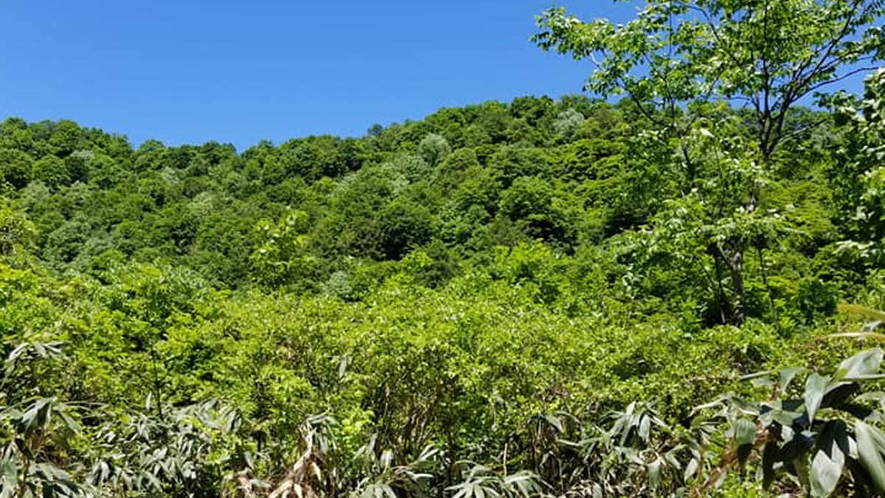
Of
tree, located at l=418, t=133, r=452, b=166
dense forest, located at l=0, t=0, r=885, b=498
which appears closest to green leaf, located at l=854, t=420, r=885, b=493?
dense forest, located at l=0, t=0, r=885, b=498

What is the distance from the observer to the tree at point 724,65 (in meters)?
8.21

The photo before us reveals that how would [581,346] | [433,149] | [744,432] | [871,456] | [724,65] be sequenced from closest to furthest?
[871,456], [744,432], [581,346], [724,65], [433,149]

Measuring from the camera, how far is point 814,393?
4.12 feet

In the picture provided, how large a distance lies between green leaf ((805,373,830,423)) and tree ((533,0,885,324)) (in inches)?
277

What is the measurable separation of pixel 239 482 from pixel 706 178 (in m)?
6.97

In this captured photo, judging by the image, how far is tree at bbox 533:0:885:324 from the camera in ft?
26.9

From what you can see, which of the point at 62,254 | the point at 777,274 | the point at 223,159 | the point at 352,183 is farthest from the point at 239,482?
the point at 223,159

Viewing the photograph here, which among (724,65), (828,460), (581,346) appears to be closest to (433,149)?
(724,65)

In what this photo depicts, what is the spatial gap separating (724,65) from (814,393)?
27.8 ft

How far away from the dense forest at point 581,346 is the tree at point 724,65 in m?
0.03

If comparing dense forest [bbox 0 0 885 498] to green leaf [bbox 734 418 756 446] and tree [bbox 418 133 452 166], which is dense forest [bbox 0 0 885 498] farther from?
tree [bbox 418 133 452 166]

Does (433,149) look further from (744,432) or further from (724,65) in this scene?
(744,432)

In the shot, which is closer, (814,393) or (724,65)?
(814,393)

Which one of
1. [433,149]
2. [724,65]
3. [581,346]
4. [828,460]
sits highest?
[433,149]
